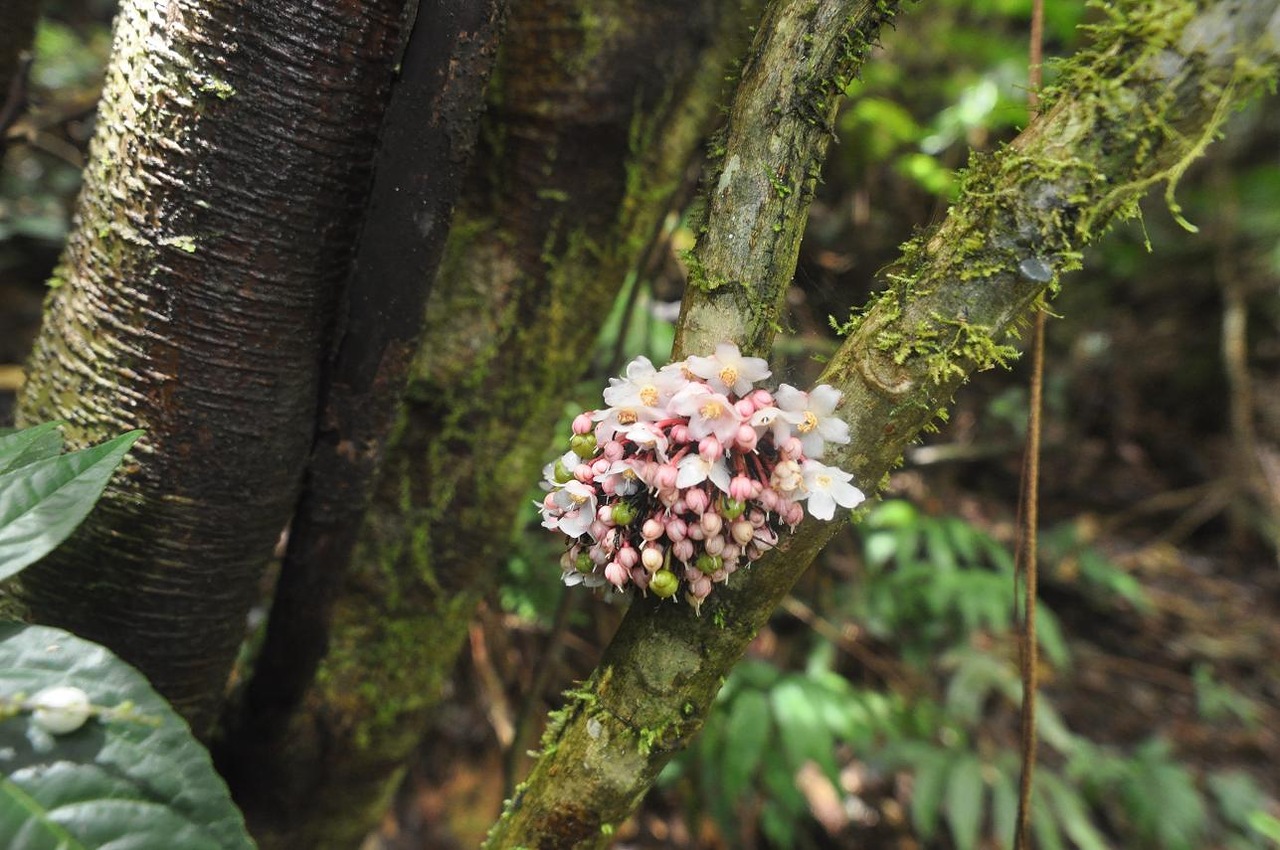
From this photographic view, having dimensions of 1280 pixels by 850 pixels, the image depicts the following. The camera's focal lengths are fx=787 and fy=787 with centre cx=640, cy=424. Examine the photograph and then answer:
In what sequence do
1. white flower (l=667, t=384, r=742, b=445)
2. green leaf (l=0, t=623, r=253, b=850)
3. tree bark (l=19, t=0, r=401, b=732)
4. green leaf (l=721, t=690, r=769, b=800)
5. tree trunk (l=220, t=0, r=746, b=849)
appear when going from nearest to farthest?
green leaf (l=0, t=623, r=253, b=850), white flower (l=667, t=384, r=742, b=445), tree bark (l=19, t=0, r=401, b=732), tree trunk (l=220, t=0, r=746, b=849), green leaf (l=721, t=690, r=769, b=800)

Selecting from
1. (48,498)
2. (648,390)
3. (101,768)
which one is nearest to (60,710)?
(101,768)

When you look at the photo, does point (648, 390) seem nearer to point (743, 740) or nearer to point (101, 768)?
point (101, 768)

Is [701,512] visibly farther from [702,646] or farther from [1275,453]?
[1275,453]

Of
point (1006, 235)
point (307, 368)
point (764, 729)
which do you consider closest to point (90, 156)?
point (307, 368)

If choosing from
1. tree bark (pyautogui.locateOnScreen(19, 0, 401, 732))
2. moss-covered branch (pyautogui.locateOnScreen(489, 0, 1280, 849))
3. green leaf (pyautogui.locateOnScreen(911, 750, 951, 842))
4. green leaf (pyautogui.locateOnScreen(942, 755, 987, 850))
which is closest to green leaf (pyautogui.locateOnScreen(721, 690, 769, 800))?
green leaf (pyautogui.locateOnScreen(911, 750, 951, 842))

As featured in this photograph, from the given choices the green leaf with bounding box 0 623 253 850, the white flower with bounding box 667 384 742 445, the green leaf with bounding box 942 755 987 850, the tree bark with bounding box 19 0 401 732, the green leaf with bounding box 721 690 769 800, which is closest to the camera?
the green leaf with bounding box 0 623 253 850

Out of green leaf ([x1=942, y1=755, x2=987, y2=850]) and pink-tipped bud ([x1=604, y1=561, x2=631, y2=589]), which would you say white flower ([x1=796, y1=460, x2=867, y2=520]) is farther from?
green leaf ([x1=942, y1=755, x2=987, y2=850])
